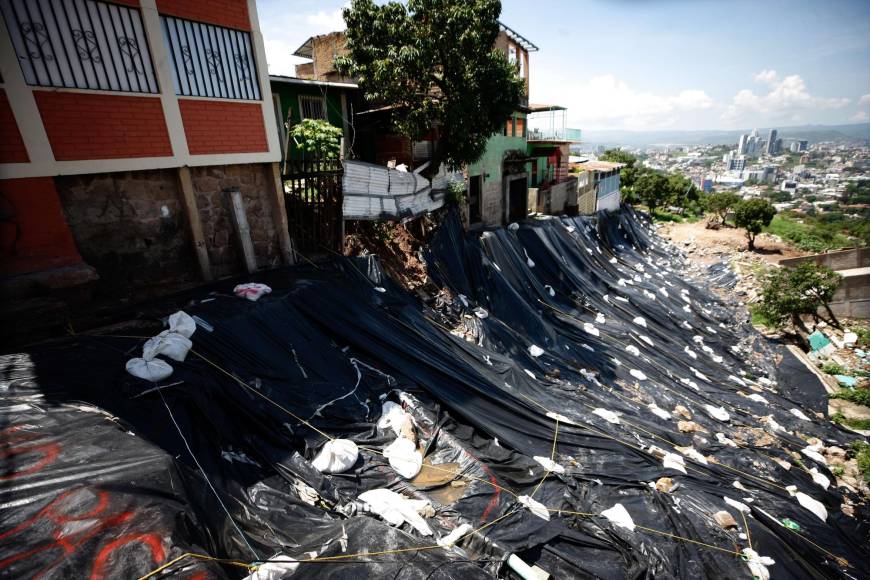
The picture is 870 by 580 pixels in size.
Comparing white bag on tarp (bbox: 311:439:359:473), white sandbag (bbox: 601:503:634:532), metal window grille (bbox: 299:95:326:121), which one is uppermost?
metal window grille (bbox: 299:95:326:121)

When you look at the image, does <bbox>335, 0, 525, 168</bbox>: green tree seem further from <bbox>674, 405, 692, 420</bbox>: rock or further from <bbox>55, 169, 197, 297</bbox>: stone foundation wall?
<bbox>674, 405, 692, 420</bbox>: rock

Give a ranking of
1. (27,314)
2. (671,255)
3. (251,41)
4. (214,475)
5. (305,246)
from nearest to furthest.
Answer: (214,475), (27,314), (251,41), (305,246), (671,255)

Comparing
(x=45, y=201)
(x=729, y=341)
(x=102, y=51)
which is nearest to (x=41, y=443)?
(x=45, y=201)

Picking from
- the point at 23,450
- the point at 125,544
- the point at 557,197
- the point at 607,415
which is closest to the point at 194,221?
the point at 23,450

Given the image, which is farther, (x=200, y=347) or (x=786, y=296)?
(x=786, y=296)

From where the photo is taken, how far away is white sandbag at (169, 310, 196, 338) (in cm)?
375

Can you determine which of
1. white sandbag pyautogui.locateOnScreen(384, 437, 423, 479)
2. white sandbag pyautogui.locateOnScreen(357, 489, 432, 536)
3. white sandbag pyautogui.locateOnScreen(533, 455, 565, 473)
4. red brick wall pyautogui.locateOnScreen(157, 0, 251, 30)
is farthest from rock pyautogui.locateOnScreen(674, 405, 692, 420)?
red brick wall pyautogui.locateOnScreen(157, 0, 251, 30)

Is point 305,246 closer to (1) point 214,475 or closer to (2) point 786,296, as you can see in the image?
(1) point 214,475

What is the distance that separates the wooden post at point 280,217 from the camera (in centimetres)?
621

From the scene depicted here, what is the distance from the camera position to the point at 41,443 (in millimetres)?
2307

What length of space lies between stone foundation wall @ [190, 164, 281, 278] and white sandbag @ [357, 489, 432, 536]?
4.27m

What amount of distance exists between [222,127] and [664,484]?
25.1ft

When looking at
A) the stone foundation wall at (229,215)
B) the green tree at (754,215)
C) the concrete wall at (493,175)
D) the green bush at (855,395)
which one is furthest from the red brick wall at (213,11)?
the green tree at (754,215)

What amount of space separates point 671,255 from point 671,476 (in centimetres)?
1703
